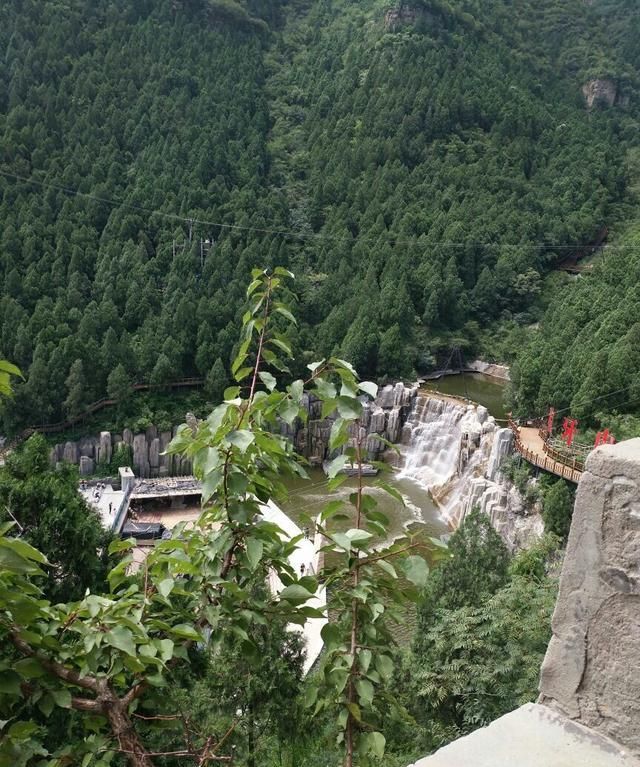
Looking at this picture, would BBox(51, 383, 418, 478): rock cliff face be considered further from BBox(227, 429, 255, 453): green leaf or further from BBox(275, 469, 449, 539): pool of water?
BBox(227, 429, 255, 453): green leaf

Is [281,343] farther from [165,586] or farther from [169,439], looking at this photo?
[169,439]

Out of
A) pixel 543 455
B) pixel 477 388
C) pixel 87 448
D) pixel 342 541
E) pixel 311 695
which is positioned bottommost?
pixel 87 448

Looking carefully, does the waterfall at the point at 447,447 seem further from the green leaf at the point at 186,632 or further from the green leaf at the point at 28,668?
the green leaf at the point at 28,668

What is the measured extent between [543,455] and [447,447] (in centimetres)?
493

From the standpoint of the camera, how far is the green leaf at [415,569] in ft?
5.34

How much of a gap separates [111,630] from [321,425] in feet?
75.3

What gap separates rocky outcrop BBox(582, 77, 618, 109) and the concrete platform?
65.8 meters

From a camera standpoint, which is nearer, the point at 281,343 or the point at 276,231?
the point at 281,343

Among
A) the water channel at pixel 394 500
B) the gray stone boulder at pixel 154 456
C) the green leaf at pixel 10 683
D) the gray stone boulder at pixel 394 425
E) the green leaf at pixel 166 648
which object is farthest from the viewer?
the gray stone boulder at pixel 394 425

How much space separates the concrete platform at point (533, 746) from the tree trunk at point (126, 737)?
68cm

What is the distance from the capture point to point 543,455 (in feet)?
62.4

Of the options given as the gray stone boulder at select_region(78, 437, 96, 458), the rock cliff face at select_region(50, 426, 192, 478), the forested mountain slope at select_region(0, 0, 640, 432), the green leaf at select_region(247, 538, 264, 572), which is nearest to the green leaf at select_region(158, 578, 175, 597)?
the green leaf at select_region(247, 538, 264, 572)

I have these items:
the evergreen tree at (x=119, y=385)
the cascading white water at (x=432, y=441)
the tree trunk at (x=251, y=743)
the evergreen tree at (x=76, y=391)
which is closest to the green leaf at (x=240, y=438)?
the tree trunk at (x=251, y=743)

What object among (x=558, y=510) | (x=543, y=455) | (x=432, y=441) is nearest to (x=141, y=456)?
(x=432, y=441)
